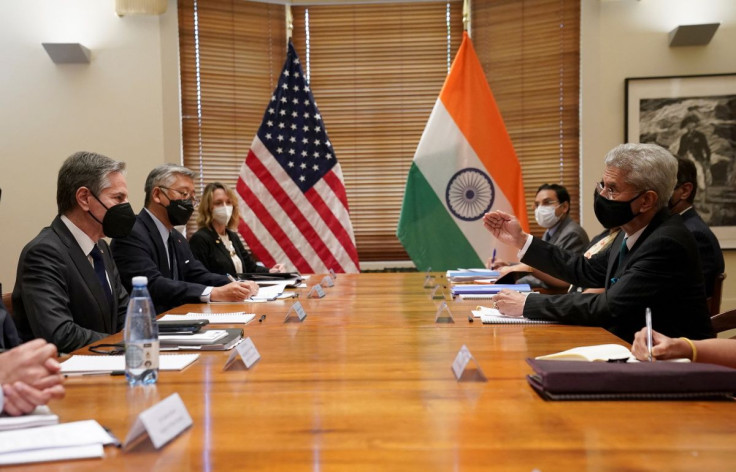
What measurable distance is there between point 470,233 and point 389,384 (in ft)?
13.2

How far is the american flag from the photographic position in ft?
18.4

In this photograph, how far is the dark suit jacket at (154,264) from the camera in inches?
134

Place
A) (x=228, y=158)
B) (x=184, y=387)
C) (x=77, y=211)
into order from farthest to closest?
(x=228, y=158), (x=77, y=211), (x=184, y=387)

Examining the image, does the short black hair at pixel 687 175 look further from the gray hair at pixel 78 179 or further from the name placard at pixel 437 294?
the gray hair at pixel 78 179

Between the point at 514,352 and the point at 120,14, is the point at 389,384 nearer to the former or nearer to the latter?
the point at 514,352

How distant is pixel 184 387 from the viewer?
1581 millimetres

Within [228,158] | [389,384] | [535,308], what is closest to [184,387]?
[389,384]

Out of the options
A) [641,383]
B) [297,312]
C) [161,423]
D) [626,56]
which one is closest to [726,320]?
[641,383]

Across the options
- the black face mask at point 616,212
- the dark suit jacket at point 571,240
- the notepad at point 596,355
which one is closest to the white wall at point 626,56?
the dark suit jacket at point 571,240

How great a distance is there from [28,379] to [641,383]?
48.2 inches

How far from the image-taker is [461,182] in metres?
5.57

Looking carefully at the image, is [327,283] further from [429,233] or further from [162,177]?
[429,233]

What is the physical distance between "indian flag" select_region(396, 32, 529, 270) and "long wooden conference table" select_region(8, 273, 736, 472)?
342cm

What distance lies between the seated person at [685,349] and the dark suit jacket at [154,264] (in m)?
2.23
